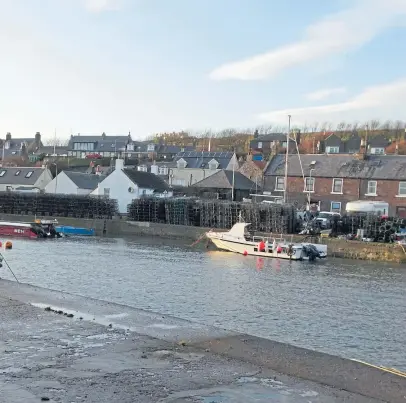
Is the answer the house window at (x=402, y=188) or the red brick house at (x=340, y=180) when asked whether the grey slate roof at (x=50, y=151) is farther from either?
the house window at (x=402, y=188)

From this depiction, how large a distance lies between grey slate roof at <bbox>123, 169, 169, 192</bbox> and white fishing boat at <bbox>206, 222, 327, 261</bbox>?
26053mm

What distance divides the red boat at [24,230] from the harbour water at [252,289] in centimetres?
892

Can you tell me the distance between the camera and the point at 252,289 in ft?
82.9

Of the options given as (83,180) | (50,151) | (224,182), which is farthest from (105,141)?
(224,182)

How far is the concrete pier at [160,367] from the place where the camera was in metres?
7.94

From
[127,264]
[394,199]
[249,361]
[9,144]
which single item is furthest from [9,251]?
[9,144]

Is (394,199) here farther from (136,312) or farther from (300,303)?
(136,312)

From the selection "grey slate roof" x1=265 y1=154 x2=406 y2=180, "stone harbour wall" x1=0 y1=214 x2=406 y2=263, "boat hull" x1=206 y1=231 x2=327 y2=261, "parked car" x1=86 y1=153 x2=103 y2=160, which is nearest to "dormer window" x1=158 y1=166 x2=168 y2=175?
"parked car" x1=86 y1=153 x2=103 y2=160

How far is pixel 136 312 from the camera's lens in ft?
48.0

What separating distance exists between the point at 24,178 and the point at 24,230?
3622 cm

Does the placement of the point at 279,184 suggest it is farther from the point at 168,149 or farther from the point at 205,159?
the point at 168,149

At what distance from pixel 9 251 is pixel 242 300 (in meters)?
21.3

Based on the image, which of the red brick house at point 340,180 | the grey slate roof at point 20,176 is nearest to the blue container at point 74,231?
the red brick house at point 340,180

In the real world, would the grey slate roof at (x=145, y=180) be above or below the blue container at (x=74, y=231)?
above
